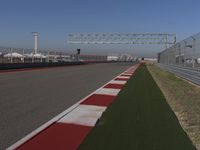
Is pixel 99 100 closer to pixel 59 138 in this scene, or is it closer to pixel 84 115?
pixel 84 115

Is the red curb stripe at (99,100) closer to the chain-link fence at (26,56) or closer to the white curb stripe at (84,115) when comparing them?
the white curb stripe at (84,115)

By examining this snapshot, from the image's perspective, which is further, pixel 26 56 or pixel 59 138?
pixel 26 56

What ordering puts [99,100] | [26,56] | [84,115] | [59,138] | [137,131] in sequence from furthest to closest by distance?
1. [26,56]
2. [99,100]
3. [84,115]
4. [137,131]
5. [59,138]

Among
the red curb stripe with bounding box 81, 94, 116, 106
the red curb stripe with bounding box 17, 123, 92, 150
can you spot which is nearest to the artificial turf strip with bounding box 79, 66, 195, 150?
the red curb stripe with bounding box 17, 123, 92, 150

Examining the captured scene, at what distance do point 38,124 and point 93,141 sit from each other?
1536 millimetres

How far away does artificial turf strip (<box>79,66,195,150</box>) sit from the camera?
5.02 m

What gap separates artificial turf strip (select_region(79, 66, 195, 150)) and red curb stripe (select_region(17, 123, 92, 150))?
0.51ft

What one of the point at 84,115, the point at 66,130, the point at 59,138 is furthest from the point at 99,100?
the point at 59,138

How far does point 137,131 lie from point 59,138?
141cm

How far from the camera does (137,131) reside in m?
5.92

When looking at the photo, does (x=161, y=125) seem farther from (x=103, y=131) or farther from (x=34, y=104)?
(x=34, y=104)

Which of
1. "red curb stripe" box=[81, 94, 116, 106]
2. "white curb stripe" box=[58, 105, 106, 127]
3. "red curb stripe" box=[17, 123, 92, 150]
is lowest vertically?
"red curb stripe" box=[17, 123, 92, 150]

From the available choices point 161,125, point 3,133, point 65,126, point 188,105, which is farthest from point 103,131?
point 188,105

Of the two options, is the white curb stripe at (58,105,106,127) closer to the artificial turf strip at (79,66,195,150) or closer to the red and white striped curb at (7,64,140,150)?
the red and white striped curb at (7,64,140,150)
